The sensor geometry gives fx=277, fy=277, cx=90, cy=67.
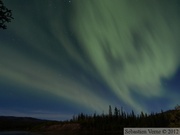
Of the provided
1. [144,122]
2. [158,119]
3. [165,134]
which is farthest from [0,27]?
[144,122]

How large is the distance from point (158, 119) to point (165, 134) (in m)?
148

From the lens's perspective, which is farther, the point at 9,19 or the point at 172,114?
the point at 172,114

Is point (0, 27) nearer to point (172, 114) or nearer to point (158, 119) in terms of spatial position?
point (172, 114)

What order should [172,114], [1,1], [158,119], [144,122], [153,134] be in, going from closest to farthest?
1. [1,1]
2. [153,134]
3. [172,114]
4. [158,119]
5. [144,122]

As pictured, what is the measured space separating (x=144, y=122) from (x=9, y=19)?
562 feet

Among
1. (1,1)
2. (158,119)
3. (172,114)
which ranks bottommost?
(172,114)

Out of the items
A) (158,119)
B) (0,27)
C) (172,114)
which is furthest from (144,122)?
(0,27)

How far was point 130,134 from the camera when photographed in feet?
90.2

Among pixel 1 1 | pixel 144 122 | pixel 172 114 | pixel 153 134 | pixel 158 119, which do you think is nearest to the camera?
pixel 1 1

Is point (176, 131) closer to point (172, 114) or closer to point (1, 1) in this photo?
point (172, 114)

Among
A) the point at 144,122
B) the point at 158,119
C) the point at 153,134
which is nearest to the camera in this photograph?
the point at 153,134

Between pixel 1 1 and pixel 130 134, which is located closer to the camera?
Answer: pixel 1 1

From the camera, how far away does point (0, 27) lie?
2523cm

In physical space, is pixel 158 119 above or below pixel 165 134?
above
